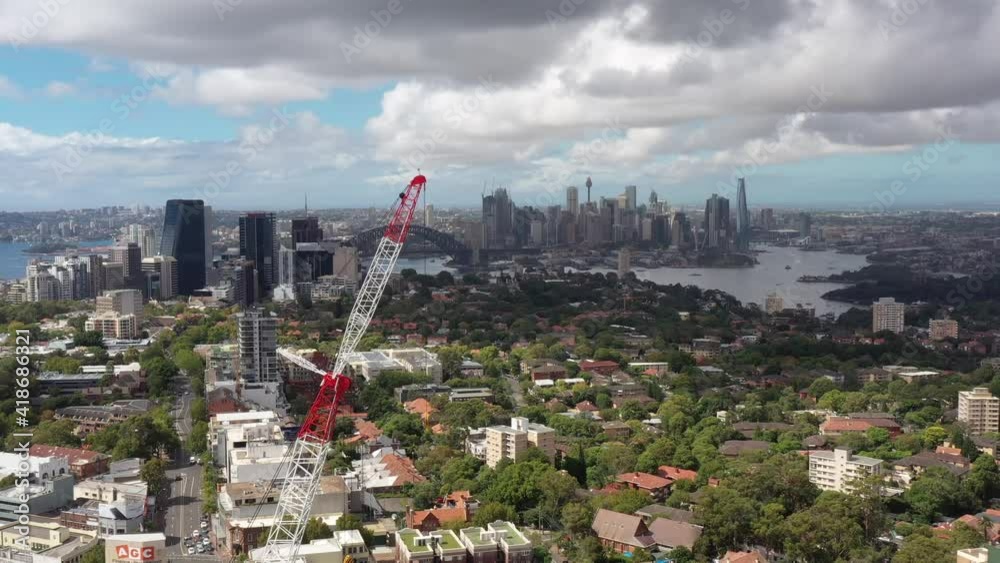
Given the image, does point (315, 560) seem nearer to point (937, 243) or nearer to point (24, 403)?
point (24, 403)

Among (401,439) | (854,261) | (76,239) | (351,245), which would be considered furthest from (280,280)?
(854,261)

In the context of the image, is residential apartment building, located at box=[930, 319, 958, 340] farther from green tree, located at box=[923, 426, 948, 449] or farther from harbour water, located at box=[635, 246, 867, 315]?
green tree, located at box=[923, 426, 948, 449]

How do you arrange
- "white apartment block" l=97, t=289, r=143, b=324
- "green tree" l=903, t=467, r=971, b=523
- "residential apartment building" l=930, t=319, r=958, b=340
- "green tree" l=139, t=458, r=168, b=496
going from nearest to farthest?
"green tree" l=903, t=467, r=971, b=523 < "green tree" l=139, t=458, r=168, b=496 < "residential apartment building" l=930, t=319, r=958, b=340 < "white apartment block" l=97, t=289, r=143, b=324

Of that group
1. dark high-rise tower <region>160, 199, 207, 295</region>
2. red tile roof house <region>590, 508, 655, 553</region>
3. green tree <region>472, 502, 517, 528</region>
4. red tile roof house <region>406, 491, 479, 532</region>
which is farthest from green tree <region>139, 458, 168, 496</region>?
dark high-rise tower <region>160, 199, 207, 295</region>

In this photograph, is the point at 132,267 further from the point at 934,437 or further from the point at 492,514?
the point at 934,437

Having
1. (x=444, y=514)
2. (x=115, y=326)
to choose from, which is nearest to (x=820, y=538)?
(x=444, y=514)

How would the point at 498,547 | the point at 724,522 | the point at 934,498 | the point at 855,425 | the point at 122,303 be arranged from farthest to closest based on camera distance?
the point at 122,303 → the point at 855,425 → the point at 934,498 → the point at 724,522 → the point at 498,547
